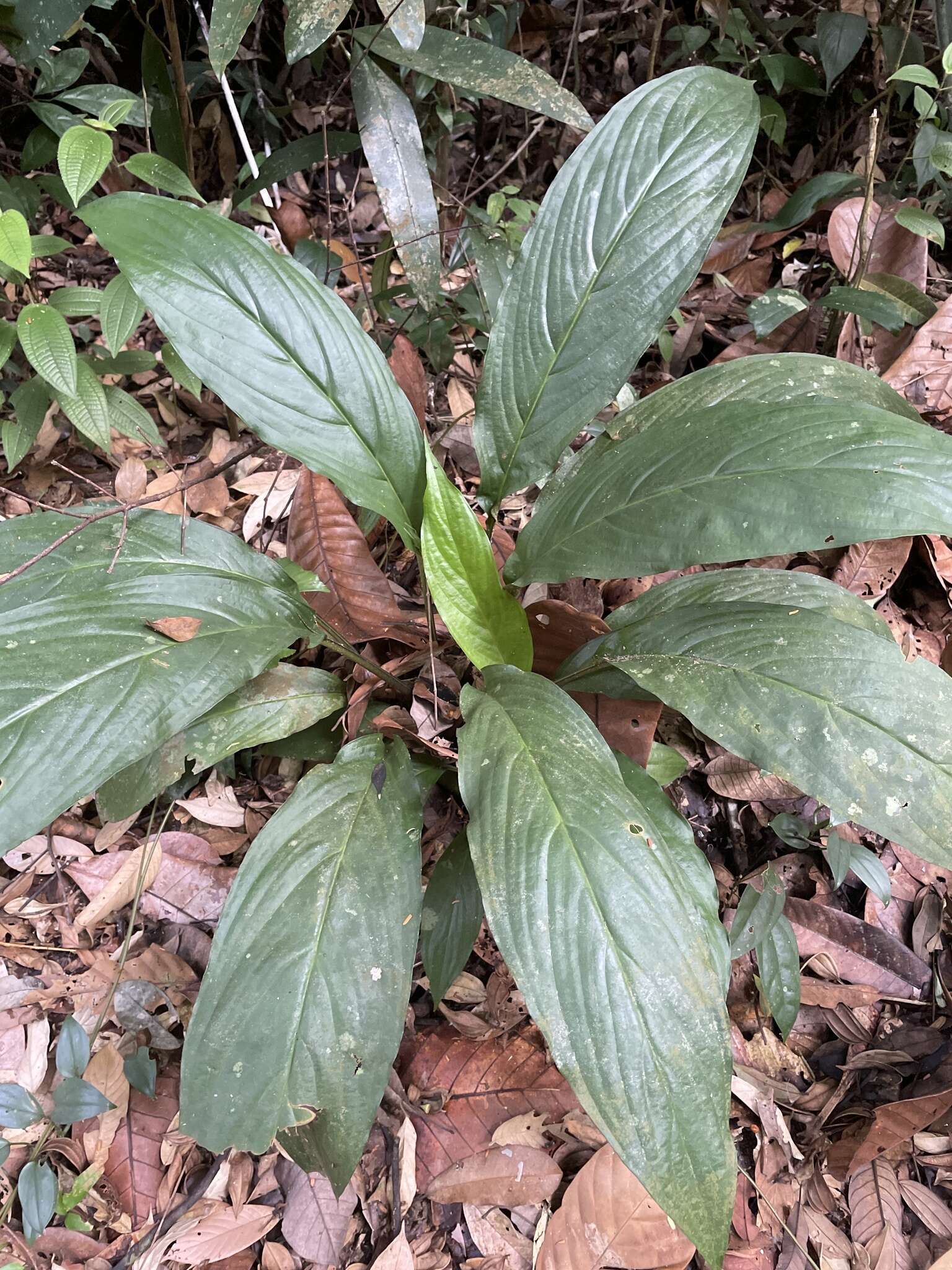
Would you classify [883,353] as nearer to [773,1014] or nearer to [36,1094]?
[773,1014]

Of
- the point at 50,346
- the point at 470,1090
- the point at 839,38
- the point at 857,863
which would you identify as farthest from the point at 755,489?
the point at 839,38

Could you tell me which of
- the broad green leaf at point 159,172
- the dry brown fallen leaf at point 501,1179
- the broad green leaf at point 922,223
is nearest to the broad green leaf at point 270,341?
the broad green leaf at point 159,172

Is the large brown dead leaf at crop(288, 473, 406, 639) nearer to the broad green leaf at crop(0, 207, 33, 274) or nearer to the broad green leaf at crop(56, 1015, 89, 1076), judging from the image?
the broad green leaf at crop(0, 207, 33, 274)

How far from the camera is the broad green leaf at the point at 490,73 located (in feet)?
3.74

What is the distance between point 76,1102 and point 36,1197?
110 millimetres

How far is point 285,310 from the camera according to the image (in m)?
0.94

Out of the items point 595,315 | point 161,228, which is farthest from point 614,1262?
point 161,228

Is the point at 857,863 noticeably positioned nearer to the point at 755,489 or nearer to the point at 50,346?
the point at 755,489

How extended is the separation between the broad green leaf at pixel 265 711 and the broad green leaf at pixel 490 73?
88cm

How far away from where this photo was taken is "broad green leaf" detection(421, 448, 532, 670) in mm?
946

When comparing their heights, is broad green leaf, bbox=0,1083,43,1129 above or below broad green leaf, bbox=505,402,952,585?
below

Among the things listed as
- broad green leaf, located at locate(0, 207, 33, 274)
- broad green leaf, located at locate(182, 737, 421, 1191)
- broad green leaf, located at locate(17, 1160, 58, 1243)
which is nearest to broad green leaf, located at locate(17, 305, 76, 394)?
broad green leaf, located at locate(0, 207, 33, 274)

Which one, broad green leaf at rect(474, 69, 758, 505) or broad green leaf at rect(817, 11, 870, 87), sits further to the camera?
broad green leaf at rect(817, 11, 870, 87)

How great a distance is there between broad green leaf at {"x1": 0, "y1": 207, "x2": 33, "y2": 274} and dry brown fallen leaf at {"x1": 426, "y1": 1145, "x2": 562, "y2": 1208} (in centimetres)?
120
